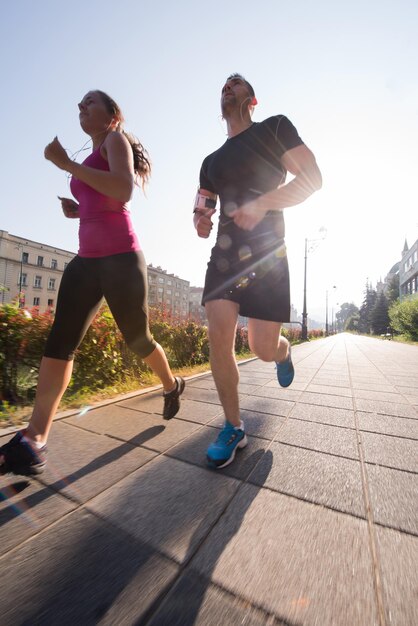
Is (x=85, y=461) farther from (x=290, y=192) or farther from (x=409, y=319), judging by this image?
(x=409, y=319)

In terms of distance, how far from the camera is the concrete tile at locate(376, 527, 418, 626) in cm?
79

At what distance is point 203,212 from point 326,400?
2378 millimetres

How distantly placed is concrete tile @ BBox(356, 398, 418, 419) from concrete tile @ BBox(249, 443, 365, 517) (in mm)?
1358

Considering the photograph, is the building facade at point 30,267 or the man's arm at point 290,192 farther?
the building facade at point 30,267

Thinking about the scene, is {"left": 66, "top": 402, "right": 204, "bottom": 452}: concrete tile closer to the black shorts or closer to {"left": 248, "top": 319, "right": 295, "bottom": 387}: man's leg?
{"left": 248, "top": 319, "right": 295, "bottom": 387}: man's leg

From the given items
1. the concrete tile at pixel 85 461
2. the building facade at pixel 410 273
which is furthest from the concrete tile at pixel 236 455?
the building facade at pixel 410 273

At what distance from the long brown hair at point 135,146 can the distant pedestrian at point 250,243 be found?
0.60 meters

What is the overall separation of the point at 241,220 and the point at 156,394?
7.17 feet

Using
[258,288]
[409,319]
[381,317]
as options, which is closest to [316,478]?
[258,288]

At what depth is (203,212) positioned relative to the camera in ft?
6.54

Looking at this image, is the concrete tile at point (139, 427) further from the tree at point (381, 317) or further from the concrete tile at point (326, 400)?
the tree at point (381, 317)

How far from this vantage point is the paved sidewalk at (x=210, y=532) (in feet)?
2.65

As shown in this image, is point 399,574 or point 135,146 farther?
point 135,146

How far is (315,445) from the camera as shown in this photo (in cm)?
192
